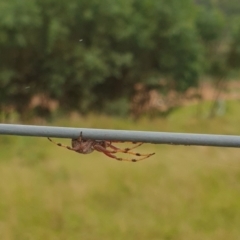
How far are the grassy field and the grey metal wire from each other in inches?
21.3

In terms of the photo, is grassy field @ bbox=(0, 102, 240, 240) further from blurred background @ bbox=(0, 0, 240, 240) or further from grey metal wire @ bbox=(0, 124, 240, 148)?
grey metal wire @ bbox=(0, 124, 240, 148)

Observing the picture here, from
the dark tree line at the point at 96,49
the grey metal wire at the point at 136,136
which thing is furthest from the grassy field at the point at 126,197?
the dark tree line at the point at 96,49

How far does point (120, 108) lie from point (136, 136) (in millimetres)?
4442

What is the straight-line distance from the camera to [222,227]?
122 cm

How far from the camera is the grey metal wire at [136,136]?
571 mm

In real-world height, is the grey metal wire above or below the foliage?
below

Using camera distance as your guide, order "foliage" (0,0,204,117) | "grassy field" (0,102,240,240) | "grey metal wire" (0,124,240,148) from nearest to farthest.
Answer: "grey metal wire" (0,124,240,148), "grassy field" (0,102,240,240), "foliage" (0,0,204,117)

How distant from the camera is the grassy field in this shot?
3.94ft

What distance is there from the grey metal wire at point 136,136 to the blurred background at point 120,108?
18 cm

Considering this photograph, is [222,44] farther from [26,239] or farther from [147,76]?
[26,239]

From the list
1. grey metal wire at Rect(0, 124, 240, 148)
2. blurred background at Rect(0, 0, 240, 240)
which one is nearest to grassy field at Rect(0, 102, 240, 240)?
blurred background at Rect(0, 0, 240, 240)

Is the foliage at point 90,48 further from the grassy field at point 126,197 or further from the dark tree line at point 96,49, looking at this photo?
the grassy field at point 126,197

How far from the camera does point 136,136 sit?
58 cm

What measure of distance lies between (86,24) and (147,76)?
99 cm
